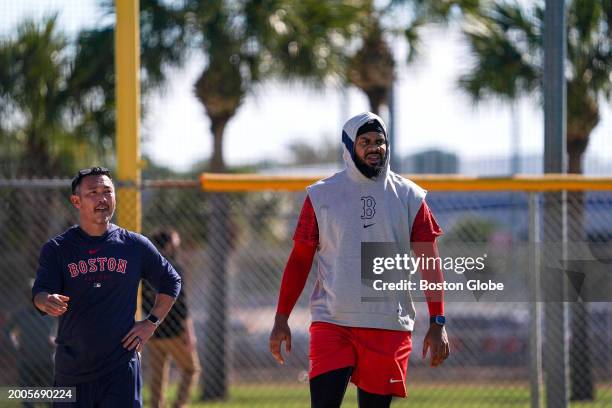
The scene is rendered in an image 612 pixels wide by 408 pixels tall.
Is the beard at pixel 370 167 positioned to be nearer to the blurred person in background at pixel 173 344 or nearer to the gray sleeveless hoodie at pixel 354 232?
the gray sleeveless hoodie at pixel 354 232

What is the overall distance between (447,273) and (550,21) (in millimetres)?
2190

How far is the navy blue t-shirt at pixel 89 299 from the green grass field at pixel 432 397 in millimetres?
5287

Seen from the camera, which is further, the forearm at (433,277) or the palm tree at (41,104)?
the palm tree at (41,104)

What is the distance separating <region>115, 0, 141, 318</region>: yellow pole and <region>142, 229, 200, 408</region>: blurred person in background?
3.78 ft

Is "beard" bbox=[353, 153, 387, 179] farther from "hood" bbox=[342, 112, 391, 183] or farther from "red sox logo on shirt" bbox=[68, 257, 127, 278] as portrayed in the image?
"red sox logo on shirt" bbox=[68, 257, 127, 278]

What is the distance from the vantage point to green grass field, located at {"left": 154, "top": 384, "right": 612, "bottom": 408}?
10.7 meters

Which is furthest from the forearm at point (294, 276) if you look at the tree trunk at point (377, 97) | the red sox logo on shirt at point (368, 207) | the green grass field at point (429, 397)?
the tree trunk at point (377, 97)

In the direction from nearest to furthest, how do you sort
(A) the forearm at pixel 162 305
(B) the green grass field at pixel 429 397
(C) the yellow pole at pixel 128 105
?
1. (A) the forearm at pixel 162 305
2. (C) the yellow pole at pixel 128 105
3. (B) the green grass field at pixel 429 397

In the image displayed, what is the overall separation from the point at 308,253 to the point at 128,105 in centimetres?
260

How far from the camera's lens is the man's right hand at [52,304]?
5164 mm

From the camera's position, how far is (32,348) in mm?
9344

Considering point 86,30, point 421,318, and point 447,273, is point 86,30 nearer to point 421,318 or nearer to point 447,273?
point 421,318

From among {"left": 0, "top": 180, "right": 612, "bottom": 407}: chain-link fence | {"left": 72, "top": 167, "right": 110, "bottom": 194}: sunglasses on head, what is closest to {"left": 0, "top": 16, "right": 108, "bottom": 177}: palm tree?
{"left": 0, "top": 180, "right": 612, "bottom": 407}: chain-link fence

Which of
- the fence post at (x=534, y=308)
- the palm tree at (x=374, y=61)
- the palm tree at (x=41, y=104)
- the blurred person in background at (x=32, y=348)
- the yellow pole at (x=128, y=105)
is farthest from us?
the palm tree at (x=374, y=61)
